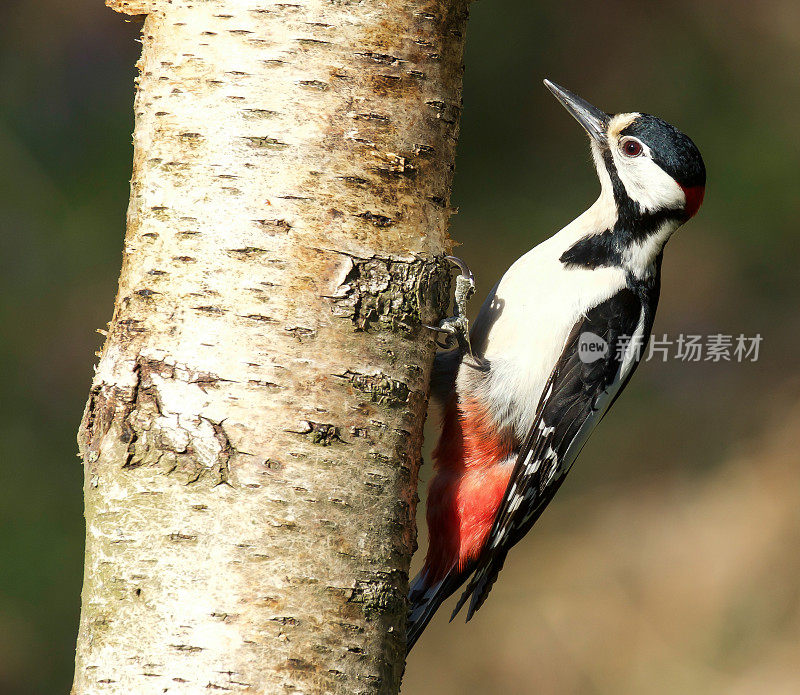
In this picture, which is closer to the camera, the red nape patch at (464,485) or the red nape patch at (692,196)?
the red nape patch at (464,485)

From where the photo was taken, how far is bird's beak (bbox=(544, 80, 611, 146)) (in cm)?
294

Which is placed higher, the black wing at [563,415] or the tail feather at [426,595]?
the black wing at [563,415]

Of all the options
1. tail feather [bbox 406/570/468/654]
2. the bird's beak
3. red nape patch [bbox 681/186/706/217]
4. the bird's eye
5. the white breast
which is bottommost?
tail feather [bbox 406/570/468/654]

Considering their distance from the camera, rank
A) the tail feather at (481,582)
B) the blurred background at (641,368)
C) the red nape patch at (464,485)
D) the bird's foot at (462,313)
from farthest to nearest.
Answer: the blurred background at (641,368)
the tail feather at (481,582)
the red nape patch at (464,485)
the bird's foot at (462,313)

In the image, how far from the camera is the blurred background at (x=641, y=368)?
4.80 m

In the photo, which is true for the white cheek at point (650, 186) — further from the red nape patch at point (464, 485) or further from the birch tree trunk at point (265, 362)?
the birch tree trunk at point (265, 362)

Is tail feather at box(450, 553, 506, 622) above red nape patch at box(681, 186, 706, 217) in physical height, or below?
below

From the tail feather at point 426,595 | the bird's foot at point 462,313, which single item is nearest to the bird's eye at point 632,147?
the bird's foot at point 462,313

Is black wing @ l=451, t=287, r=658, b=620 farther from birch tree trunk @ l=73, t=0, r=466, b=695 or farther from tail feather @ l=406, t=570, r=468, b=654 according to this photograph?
birch tree trunk @ l=73, t=0, r=466, b=695

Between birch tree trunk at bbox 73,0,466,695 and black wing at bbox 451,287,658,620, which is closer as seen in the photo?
birch tree trunk at bbox 73,0,466,695

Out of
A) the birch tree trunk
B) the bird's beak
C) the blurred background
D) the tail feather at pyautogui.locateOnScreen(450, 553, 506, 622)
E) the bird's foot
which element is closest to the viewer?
the birch tree trunk

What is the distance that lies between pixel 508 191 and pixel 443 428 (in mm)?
3471

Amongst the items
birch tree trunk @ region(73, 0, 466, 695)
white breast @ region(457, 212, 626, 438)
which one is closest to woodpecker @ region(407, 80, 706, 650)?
white breast @ region(457, 212, 626, 438)

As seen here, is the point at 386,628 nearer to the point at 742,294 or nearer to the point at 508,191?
the point at 508,191
